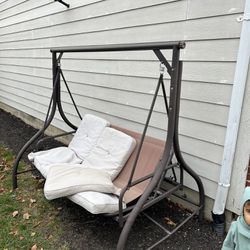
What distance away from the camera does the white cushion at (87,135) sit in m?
3.13

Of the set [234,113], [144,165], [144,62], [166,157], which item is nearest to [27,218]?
[144,165]

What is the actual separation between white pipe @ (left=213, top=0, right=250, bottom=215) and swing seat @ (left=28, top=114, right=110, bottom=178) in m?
1.34

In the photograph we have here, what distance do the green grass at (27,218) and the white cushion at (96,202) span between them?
424 millimetres

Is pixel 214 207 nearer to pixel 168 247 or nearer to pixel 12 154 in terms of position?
pixel 168 247

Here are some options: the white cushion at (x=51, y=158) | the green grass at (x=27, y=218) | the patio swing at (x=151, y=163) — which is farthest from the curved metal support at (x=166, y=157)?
the white cushion at (x=51, y=158)

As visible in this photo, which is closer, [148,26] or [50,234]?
[50,234]

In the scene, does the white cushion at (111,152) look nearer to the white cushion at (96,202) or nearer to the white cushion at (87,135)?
the white cushion at (87,135)

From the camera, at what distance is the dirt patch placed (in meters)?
2.29

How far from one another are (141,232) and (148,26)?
1.89 meters

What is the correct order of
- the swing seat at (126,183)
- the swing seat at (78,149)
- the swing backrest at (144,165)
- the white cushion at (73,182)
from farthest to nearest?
the swing seat at (78,149) → the swing backrest at (144,165) → the white cushion at (73,182) → the swing seat at (126,183)

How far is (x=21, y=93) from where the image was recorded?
6090mm

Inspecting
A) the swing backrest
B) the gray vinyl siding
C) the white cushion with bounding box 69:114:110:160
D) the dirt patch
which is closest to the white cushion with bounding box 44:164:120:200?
the swing backrest

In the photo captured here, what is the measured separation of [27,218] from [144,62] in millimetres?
1856

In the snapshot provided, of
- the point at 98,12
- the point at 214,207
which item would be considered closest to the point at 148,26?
the point at 98,12
